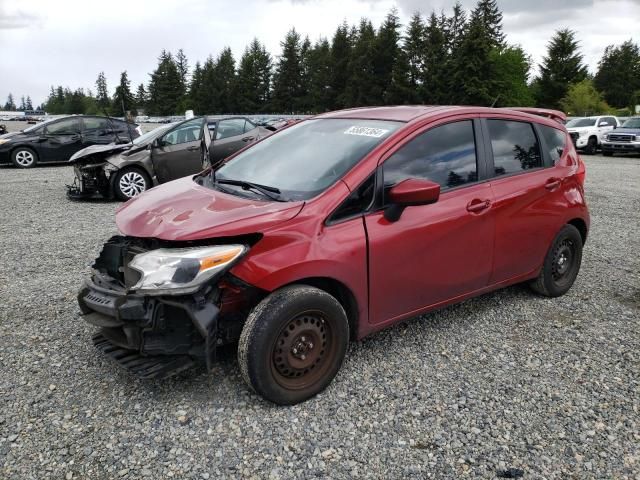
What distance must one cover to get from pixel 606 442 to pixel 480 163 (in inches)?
77.9

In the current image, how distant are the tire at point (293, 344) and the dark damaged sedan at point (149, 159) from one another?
7311mm

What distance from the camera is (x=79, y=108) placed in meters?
126

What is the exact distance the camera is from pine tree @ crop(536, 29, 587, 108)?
191ft

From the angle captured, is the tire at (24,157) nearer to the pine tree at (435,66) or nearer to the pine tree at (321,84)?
the pine tree at (435,66)

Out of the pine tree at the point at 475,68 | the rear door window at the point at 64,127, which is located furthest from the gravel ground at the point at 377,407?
the pine tree at the point at 475,68

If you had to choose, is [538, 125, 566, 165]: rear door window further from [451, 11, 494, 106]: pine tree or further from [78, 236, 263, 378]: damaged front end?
[451, 11, 494, 106]: pine tree

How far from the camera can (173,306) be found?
107 inches

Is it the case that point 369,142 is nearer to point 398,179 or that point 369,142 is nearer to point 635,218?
point 398,179

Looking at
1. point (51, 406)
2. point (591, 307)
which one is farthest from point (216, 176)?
point (591, 307)

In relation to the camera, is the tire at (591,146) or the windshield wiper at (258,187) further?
the tire at (591,146)

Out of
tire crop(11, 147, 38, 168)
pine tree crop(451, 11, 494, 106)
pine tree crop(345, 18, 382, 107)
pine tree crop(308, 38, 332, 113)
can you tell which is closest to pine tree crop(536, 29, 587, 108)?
pine tree crop(451, 11, 494, 106)

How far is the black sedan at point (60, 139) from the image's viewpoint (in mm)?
14875

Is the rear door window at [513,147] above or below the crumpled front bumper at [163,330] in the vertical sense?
above

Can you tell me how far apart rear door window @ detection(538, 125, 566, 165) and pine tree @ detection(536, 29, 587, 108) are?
59.5 m
